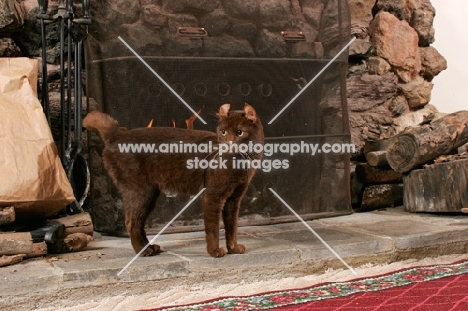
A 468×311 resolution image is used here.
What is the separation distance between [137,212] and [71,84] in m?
0.74

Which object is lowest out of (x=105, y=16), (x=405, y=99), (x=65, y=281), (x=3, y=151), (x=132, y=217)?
(x=65, y=281)

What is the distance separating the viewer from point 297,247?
2350mm

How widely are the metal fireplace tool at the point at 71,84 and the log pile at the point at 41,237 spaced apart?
0.18 metres

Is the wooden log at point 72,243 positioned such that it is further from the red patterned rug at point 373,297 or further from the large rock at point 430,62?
the large rock at point 430,62

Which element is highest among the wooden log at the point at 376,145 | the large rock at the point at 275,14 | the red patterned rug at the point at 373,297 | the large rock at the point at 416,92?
the large rock at the point at 275,14

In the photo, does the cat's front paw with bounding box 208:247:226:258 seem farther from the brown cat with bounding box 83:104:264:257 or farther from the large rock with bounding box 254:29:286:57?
the large rock with bounding box 254:29:286:57

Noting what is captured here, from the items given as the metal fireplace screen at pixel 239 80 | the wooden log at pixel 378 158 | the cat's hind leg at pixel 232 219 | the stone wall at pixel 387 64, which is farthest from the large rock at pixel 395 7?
the cat's hind leg at pixel 232 219

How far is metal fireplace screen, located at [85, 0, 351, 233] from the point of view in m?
2.59

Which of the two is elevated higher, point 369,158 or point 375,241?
point 369,158

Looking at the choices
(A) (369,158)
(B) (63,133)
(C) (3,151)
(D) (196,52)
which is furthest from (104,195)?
(A) (369,158)

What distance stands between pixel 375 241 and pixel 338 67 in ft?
3.08

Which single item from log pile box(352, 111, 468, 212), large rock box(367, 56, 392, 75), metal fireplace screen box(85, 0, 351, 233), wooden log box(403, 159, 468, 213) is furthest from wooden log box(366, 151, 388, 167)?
large rock box(367, 56, 392, 75)

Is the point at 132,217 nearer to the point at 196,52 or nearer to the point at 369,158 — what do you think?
the point at 196,52

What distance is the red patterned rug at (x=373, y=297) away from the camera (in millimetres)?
1901
